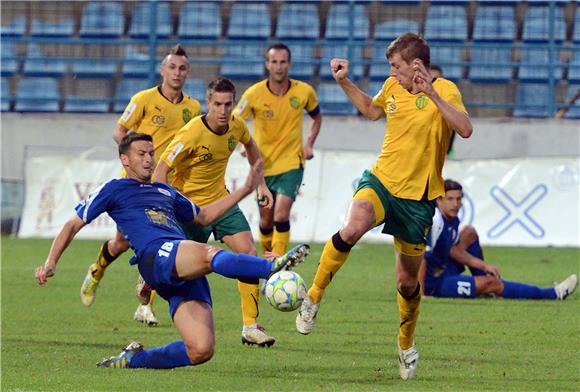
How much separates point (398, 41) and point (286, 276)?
2.10 meters

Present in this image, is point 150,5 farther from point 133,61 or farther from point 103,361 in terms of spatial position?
point 103,361

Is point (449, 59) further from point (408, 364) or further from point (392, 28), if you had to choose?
point (408, 364)

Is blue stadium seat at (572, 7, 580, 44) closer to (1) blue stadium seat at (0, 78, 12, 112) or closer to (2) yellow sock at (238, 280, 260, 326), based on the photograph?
(1) blue stadium seat at (0, 78, 12, 112)

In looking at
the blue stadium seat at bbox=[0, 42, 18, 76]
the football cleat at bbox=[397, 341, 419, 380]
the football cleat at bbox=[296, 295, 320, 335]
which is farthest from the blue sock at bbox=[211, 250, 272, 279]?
the blue stadium seat at bbox=[0, 42, 18, 76]

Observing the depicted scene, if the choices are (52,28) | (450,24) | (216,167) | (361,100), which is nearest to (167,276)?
(361,100)

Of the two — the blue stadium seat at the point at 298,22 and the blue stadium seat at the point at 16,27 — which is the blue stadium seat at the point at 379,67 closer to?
the blue stadium seat at the point at 298,22

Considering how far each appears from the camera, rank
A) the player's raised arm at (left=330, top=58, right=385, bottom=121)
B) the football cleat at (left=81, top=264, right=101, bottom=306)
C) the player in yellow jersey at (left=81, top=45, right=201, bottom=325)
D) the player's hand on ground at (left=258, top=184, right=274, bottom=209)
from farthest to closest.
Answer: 1. the player in yellow jersey at (left=81, top=45, right=201, bottom=325)
2. the football cleat at (left=81, top=264, right=101, bottom=306)
3. the player's hand on ground at (left=258, top=184, right=274, bottom=209)
4. the player's raised arm at (left=330, top=58, right=385, bottom=121)

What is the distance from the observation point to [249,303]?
965 cm

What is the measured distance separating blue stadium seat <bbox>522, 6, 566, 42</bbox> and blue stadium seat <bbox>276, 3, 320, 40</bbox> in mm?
3850

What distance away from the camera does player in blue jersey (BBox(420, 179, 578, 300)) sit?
41.0ft

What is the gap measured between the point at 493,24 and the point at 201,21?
5443 millimetres

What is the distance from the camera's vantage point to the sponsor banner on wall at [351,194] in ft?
60.3

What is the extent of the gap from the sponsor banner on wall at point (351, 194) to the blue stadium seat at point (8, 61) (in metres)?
3.60

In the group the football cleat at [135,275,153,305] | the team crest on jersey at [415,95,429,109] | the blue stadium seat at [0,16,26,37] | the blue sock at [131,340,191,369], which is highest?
the team crest on jersey at [415,95,429,109]
